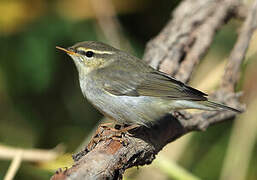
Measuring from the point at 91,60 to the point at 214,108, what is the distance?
1502 millimetres

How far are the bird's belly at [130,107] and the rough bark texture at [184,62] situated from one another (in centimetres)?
11

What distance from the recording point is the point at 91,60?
476cm

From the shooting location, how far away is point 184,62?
4945mm

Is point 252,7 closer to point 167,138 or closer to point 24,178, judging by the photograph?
point 167,138

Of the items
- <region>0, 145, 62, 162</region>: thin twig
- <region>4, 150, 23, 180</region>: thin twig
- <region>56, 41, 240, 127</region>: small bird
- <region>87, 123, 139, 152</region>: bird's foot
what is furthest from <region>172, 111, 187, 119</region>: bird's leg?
<region>4, 150, 23, 180</region>: thin twig

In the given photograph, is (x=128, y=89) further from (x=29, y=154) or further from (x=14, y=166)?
(x=14, y=166)

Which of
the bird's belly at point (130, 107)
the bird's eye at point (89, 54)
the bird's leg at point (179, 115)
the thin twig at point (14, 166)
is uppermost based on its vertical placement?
the bird's eye at point (89, 54)

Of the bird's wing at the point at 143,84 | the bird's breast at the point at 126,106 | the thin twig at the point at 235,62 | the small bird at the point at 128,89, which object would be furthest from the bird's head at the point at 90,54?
the thin twig at the point at 235,62

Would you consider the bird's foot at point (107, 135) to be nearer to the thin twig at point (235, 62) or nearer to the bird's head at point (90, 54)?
the bird's head at point (90, 54)

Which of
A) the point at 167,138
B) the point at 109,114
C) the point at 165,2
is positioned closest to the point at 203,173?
the point at 167,138

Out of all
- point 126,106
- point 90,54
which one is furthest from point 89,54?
point 126,106

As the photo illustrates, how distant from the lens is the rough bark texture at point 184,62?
361 centimetres

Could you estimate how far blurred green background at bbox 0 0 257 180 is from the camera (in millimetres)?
5422

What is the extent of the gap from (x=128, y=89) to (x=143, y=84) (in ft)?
0.55
